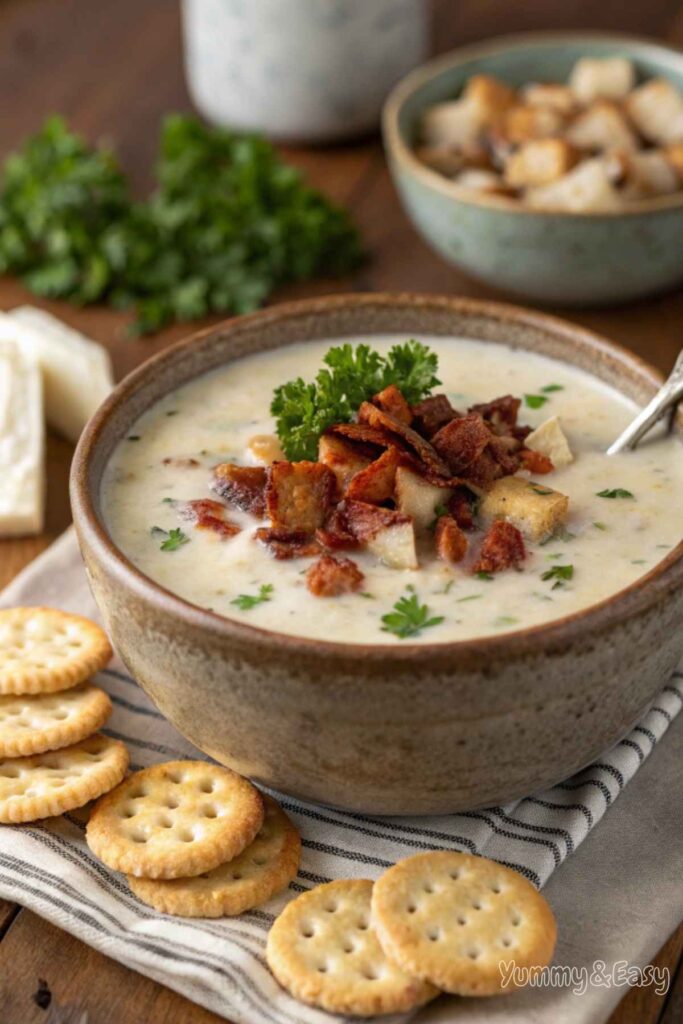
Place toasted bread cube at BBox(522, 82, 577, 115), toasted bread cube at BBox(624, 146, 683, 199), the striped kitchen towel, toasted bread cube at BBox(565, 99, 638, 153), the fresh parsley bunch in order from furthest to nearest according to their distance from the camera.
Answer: toasted bread cube at BBox(522, 82, 577, 115)
toasted bread cube at BBox(565, 99, 638, 153)
toasted bread cube at BBox(624, 146, 683, 199)
the fresh parsley bunch
the striped kitchen towel

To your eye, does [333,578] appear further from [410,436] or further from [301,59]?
[301,59]

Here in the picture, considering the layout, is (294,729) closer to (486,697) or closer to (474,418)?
(486,697)

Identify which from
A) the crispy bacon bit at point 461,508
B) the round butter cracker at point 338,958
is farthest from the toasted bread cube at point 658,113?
the round butter cracker at point 338,958

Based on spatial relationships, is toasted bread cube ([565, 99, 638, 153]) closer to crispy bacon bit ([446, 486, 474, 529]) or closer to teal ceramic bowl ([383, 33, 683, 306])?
teal ceramic bowl ([383, 33, 683, 306])

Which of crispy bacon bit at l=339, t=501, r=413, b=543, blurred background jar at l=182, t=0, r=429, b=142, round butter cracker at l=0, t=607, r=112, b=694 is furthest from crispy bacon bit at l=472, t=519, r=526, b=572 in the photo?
blurred background jar at l=182, t=0, r=429, b=142

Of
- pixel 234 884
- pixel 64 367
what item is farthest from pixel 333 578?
pixel 64 367

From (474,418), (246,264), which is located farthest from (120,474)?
(246,264)
